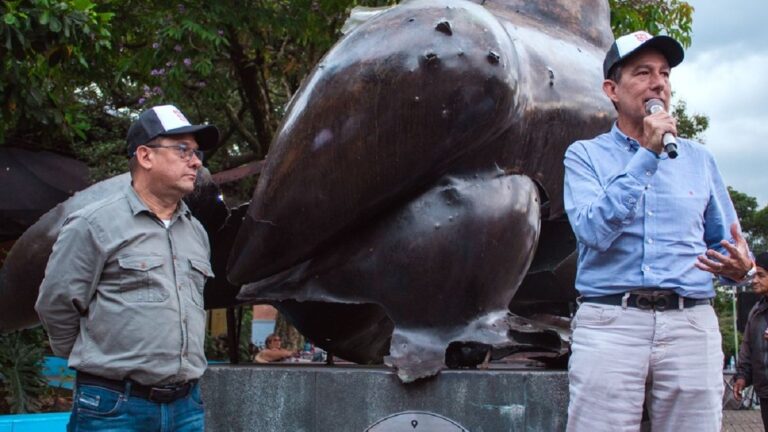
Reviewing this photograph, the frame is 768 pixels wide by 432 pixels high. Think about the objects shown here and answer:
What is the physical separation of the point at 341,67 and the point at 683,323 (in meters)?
1.60

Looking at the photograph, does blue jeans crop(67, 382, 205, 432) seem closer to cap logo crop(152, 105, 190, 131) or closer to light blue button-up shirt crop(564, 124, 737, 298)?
cap logo crop(152, 105, 190, 131)

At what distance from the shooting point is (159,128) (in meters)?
3.08

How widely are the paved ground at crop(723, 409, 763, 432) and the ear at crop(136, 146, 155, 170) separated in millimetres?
10517

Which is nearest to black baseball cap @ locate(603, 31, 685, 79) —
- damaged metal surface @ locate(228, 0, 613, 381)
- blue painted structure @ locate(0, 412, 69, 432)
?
damaged metal surface @ locate(228, 0, 613, 381)

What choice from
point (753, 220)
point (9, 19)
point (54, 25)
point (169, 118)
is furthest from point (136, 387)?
point (753, 220)

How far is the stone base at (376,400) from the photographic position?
348 centimetres

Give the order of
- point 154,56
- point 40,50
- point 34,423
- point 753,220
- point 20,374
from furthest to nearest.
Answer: point 753,220, point 154,56, point 20,374, point 40,50, point 34,423

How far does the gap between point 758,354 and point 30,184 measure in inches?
286

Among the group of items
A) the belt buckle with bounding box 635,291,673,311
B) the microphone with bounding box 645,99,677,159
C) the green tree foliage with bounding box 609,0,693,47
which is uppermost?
the green tree foliage with bounding box 609,0,693,47

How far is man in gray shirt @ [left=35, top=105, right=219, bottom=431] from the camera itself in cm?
283

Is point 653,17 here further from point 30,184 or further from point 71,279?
point 71,279

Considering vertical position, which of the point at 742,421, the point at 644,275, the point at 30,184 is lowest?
the point at 742,421

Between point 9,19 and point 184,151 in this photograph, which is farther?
point 9,19

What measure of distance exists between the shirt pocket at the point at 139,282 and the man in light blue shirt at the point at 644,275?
116 centimetres
